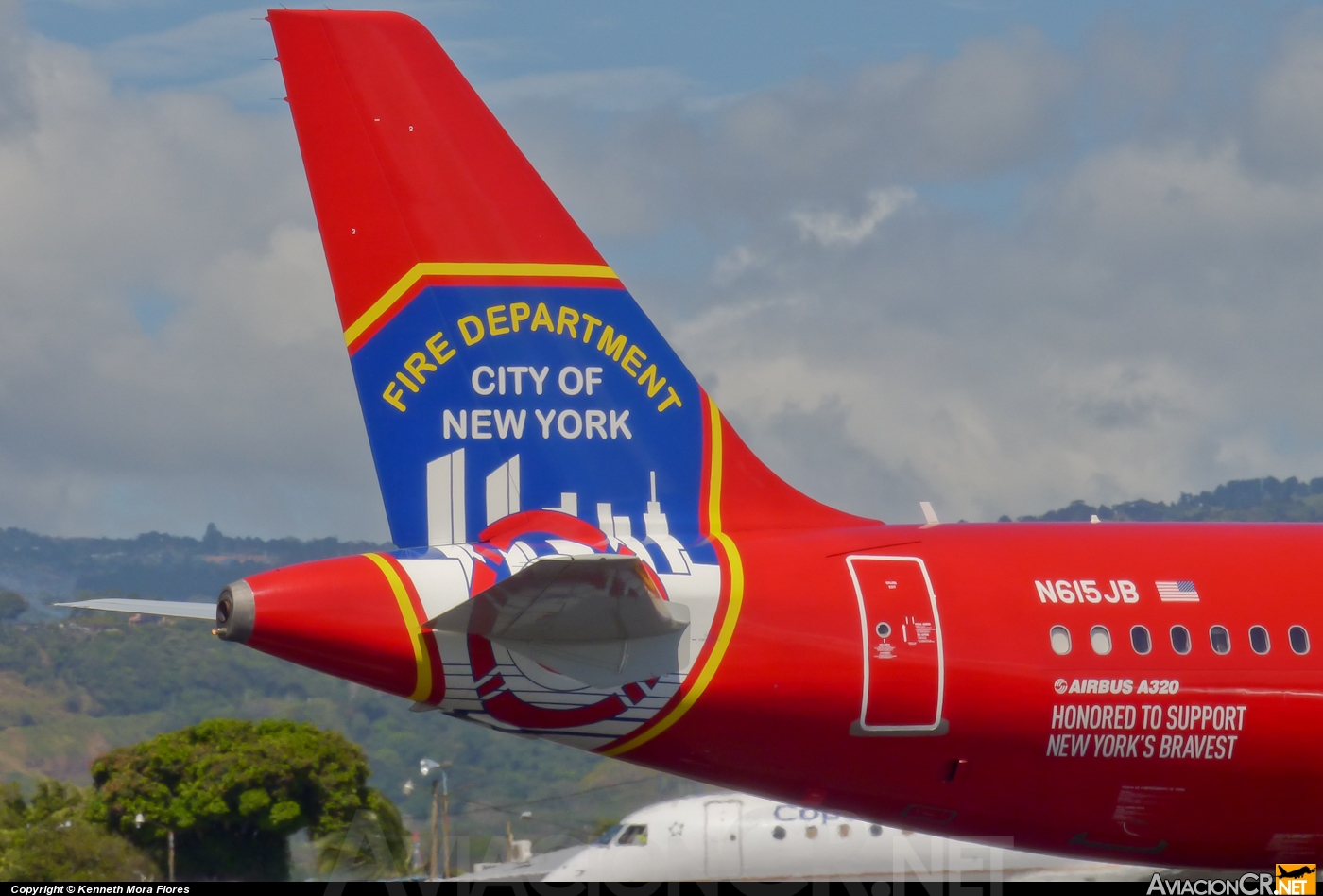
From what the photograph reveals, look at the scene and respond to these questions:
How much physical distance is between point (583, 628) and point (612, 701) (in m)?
0.73

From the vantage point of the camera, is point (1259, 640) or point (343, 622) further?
point (1259, 640)

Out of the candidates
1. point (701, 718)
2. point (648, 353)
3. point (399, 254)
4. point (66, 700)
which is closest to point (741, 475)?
point (648, 353)

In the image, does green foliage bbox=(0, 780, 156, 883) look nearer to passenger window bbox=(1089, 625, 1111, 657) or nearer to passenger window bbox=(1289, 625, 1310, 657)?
passenger window bbox=(1089, 625, 1111, 657)

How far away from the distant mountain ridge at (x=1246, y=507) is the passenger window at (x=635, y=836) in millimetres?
88347

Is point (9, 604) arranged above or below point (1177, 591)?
above

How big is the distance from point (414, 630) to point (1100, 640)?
6210 mm

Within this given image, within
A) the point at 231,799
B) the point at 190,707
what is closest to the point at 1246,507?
the point at 190,707

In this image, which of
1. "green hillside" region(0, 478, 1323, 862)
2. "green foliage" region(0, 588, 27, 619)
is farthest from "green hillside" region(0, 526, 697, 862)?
"green foliage" region(0, 588, 27, 619)

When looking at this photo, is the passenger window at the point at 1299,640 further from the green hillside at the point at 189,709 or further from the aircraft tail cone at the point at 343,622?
the green hillside at the point at 189,709

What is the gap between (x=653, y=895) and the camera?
1778 centimetres

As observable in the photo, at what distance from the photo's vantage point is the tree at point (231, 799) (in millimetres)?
34531

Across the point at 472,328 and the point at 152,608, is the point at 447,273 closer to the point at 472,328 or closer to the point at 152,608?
the point at 472,328

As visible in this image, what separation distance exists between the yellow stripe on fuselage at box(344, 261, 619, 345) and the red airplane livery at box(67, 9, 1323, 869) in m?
0.02

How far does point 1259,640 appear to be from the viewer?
16.0 metres
